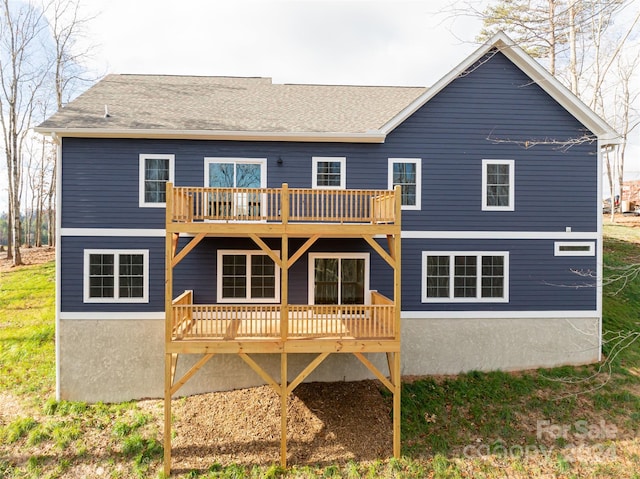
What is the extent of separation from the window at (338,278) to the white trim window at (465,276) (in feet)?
6.17

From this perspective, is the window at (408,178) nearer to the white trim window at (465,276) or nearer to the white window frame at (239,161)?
the white trim window at (465,276)

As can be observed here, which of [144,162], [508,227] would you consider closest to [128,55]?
[144,162]

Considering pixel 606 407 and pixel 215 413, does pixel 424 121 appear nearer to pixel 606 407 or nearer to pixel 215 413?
pixel 606 407

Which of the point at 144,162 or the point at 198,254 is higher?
the point at 144,162

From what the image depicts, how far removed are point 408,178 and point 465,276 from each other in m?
3.48

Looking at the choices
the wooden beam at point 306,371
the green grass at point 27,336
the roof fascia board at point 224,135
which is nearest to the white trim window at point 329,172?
the roof fascia board at point 224,135

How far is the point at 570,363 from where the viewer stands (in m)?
10.6

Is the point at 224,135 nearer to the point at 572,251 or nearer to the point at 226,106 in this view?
the point at 226,106

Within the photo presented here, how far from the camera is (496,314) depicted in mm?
10547

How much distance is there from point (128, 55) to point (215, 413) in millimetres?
17063

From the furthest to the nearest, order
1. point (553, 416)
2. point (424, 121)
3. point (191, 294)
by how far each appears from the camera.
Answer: point (424, 121) < point (191, 294) < point (553, 416)

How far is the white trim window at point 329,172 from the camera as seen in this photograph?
10.4 m

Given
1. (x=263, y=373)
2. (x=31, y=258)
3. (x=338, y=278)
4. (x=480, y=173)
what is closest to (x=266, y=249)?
(x=263, y=373)

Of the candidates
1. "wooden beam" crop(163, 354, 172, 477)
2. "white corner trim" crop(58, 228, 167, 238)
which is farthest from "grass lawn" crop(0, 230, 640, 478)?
"white corner trim" crop(58, 228, 167, 238)
